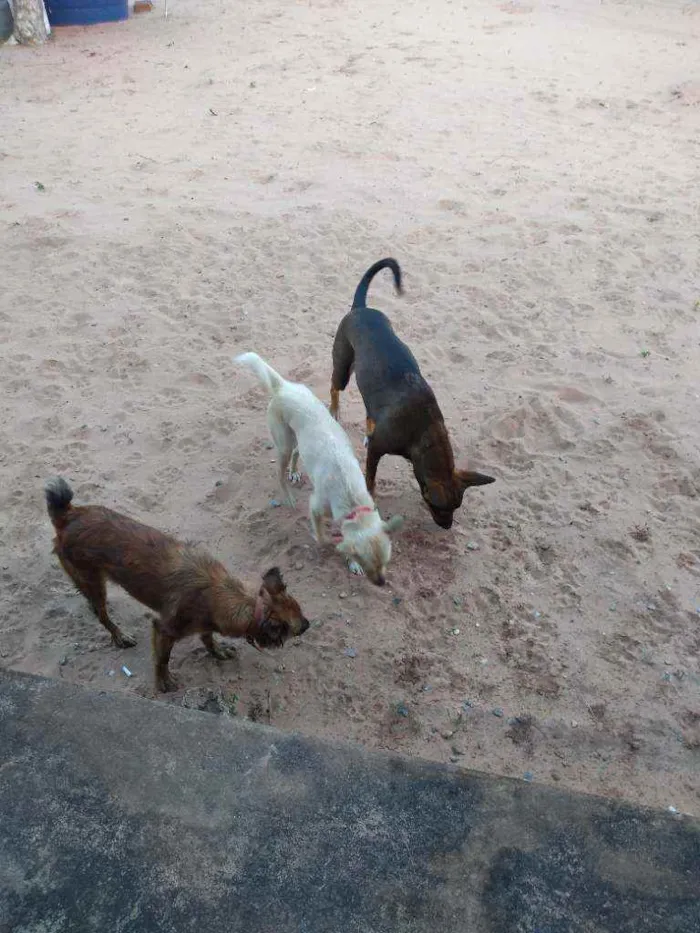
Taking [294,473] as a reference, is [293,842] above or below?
above

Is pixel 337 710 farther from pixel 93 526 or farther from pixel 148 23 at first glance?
pixel 148 23

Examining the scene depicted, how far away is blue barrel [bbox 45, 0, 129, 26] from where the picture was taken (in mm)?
13547

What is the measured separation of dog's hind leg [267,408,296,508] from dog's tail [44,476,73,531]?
1.45 metres

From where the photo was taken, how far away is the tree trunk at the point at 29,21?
12.6 m

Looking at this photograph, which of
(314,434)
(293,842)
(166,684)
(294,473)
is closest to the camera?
(293,842)

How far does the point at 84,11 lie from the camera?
1373 centimetres

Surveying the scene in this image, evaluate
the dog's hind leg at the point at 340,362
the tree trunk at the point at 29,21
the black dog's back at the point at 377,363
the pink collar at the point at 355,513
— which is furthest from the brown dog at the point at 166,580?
the tree trunk at the point at 29,21

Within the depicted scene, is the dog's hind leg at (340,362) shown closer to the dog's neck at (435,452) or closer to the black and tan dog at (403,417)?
the black and tan dog at (403,417)

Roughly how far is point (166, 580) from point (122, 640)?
2.31ft

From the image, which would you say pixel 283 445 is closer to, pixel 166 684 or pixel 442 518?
pixel 442 518

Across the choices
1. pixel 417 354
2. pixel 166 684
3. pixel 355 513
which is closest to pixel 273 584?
pixel 355 513

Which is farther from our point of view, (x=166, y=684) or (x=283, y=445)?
(x=283, y=445)

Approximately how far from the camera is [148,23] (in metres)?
14.0

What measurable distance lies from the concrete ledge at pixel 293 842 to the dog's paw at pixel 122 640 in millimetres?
1183
